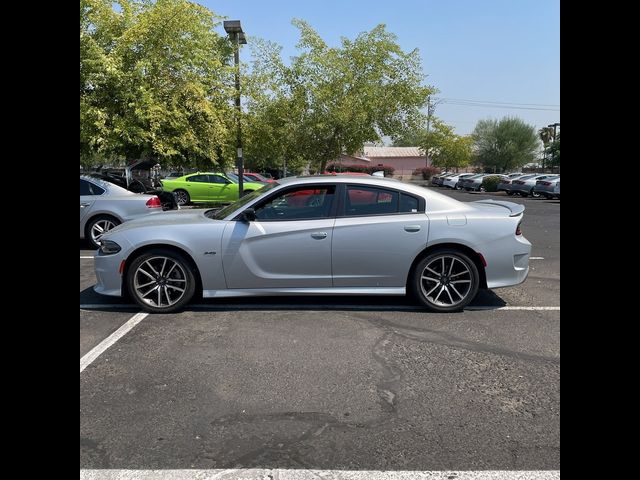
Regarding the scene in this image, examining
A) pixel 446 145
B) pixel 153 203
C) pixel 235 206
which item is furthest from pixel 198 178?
pixel 446 145

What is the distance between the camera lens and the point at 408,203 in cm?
541

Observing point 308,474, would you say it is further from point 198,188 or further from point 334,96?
point 198,188

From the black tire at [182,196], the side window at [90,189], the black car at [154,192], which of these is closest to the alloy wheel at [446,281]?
the black car at [154,192]

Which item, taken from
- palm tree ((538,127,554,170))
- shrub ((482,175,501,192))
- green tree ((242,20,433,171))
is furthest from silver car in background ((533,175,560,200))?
palm tree ((538,127,554,170))

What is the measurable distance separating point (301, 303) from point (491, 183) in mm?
32426

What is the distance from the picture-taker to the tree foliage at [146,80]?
11.3 metres

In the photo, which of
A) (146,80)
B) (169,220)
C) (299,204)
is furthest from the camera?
(146,80)

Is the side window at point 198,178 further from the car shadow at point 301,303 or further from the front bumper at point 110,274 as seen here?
the front bumper at point 110,274

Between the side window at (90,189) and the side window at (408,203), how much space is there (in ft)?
21.1

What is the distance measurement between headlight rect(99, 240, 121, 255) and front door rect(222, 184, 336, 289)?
44.3 inches

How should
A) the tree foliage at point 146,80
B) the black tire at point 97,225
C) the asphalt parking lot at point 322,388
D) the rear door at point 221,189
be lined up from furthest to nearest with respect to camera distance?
the rear door at point 221,189
the tree foliage at point 146,80
the black tire at point 97,225
the asphalt parking lot at point 322,388
